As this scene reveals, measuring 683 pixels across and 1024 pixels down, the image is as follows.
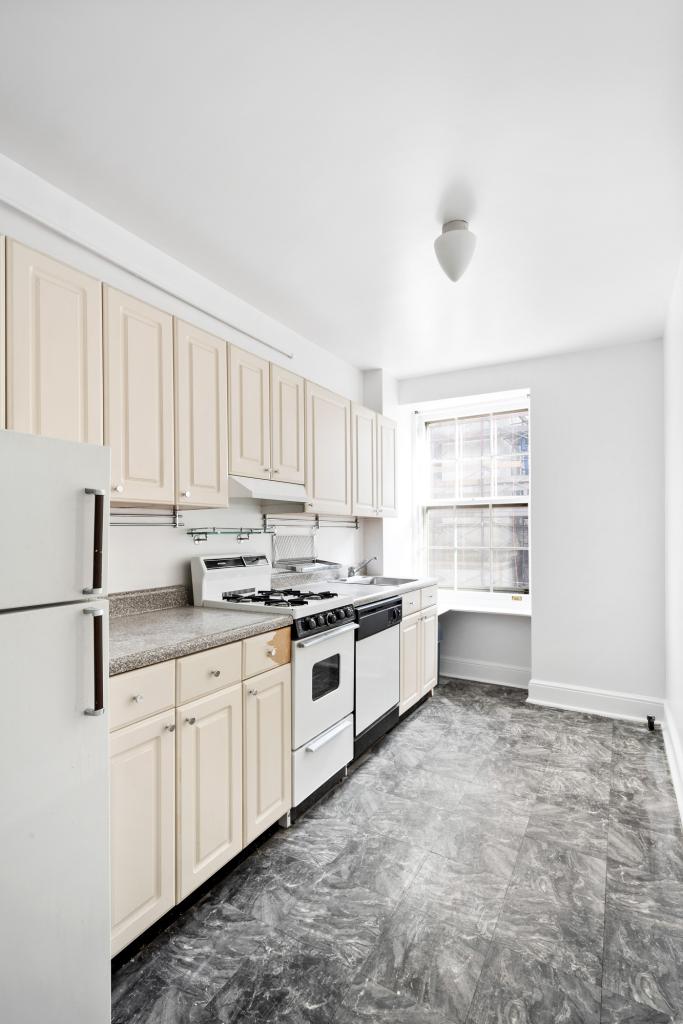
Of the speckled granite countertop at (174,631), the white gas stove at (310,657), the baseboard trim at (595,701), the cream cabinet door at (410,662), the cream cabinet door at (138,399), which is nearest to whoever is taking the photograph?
the speckled granite countertop at (174,631)

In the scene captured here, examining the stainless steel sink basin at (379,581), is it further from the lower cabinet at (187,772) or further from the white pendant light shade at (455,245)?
the white pendant light shade at (455,245)

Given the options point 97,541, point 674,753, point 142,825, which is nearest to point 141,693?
point 142,825

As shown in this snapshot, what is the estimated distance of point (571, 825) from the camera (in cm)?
241

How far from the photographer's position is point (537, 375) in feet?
13.7

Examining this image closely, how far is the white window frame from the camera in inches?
178

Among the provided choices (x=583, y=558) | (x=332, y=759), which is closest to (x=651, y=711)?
(x=583, y=558)

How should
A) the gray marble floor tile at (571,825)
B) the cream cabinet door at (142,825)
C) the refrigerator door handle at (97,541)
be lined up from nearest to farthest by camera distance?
the refrigerator door handle at (97,541) < the cream cabinet door at (142,825) < the gray marble floor tile at (571,825)

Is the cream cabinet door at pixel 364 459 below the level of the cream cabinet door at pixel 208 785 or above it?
above

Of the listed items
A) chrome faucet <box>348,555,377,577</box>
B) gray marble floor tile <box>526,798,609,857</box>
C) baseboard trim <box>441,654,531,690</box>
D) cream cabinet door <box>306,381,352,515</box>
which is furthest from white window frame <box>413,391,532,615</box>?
gray marble floor tile <box>526,798,609,857</box>

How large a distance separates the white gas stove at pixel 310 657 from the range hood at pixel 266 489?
0.43 m

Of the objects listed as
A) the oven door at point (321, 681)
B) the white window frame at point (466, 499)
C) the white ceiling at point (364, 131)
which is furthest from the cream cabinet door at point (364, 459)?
the oven door at point (321, 681)

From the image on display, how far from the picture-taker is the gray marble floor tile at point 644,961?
1.52m

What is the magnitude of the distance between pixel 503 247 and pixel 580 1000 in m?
Result: 2.88

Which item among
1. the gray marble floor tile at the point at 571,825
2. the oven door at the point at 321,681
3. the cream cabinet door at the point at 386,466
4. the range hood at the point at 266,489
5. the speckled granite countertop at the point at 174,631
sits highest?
the cream cabinet door at the point at 386,466
